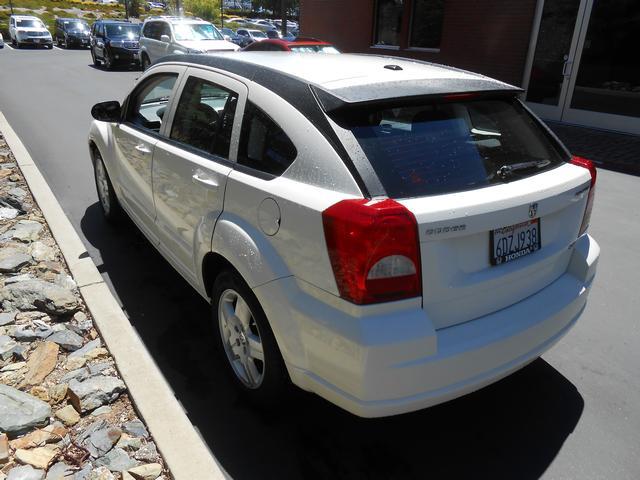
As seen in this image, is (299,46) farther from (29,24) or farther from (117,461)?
(29,24)

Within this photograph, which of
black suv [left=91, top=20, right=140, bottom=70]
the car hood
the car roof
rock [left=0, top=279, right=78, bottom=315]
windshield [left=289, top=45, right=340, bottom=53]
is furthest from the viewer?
black suv [left=91, top=20, right=140, bottom=70]

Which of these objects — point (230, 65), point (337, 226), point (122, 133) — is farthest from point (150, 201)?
point (337, 226)

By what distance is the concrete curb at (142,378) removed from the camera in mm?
2348

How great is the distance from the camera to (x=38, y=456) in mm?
2377

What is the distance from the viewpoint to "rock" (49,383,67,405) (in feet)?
9.04

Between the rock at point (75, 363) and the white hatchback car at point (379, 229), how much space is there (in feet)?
2.72

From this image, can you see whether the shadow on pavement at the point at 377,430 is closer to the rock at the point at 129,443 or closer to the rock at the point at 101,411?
the rock at the point at 129,443

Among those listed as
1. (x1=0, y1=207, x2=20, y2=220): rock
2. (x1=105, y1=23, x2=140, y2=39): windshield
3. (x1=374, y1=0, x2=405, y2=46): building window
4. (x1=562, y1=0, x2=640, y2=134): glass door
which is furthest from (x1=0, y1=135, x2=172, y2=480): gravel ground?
(x1=105, y1=23, x2=140, y2=39): windshield

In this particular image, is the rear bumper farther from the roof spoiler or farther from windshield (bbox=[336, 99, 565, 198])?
the roof spoiler

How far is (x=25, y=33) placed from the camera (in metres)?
31.2

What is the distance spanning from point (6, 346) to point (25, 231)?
6.30ft

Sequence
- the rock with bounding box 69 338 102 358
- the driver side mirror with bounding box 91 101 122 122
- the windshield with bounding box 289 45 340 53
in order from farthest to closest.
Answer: the windshield with bounding box 289 45 340 53 < the driver side mirror with bounding box 91 101 122 122 < the rock with bounding box 69 338 102 358

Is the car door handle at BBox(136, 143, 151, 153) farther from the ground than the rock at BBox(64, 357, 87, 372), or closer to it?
farther from the ground

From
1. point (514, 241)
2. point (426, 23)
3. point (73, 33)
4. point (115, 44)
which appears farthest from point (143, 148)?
point (73, 33)
